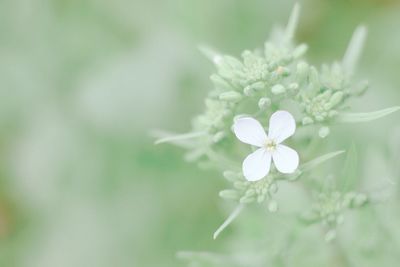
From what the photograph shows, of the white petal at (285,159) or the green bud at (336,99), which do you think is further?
the green bud at (336,99)

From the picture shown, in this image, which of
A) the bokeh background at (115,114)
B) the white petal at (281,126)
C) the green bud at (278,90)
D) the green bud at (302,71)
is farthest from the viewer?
the bokeh background at (115,114)

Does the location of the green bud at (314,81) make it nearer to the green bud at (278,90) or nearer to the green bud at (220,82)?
the green bud at (278,90)

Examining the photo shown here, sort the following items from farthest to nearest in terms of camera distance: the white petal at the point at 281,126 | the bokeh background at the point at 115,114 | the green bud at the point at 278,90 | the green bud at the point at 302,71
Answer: the bokeh background at the point at 115,114 → the green bud at the point at 302,71 → the green bud at the point at 278,90 → the white petal at the point at 281,126

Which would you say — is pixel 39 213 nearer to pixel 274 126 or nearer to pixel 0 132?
pixel 0 132

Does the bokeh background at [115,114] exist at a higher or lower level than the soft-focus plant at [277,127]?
higher

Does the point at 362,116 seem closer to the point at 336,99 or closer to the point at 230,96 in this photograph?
the point at 336,99

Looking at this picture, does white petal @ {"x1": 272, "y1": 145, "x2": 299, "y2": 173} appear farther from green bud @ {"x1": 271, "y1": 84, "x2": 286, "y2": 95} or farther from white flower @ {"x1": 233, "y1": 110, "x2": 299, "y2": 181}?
green bud @ {"x1": 271, "y1": 84, "x2": 286, "y2": 95}

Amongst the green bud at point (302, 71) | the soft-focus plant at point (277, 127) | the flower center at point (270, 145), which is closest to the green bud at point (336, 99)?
the soft-focus plant at point (277, 127)
